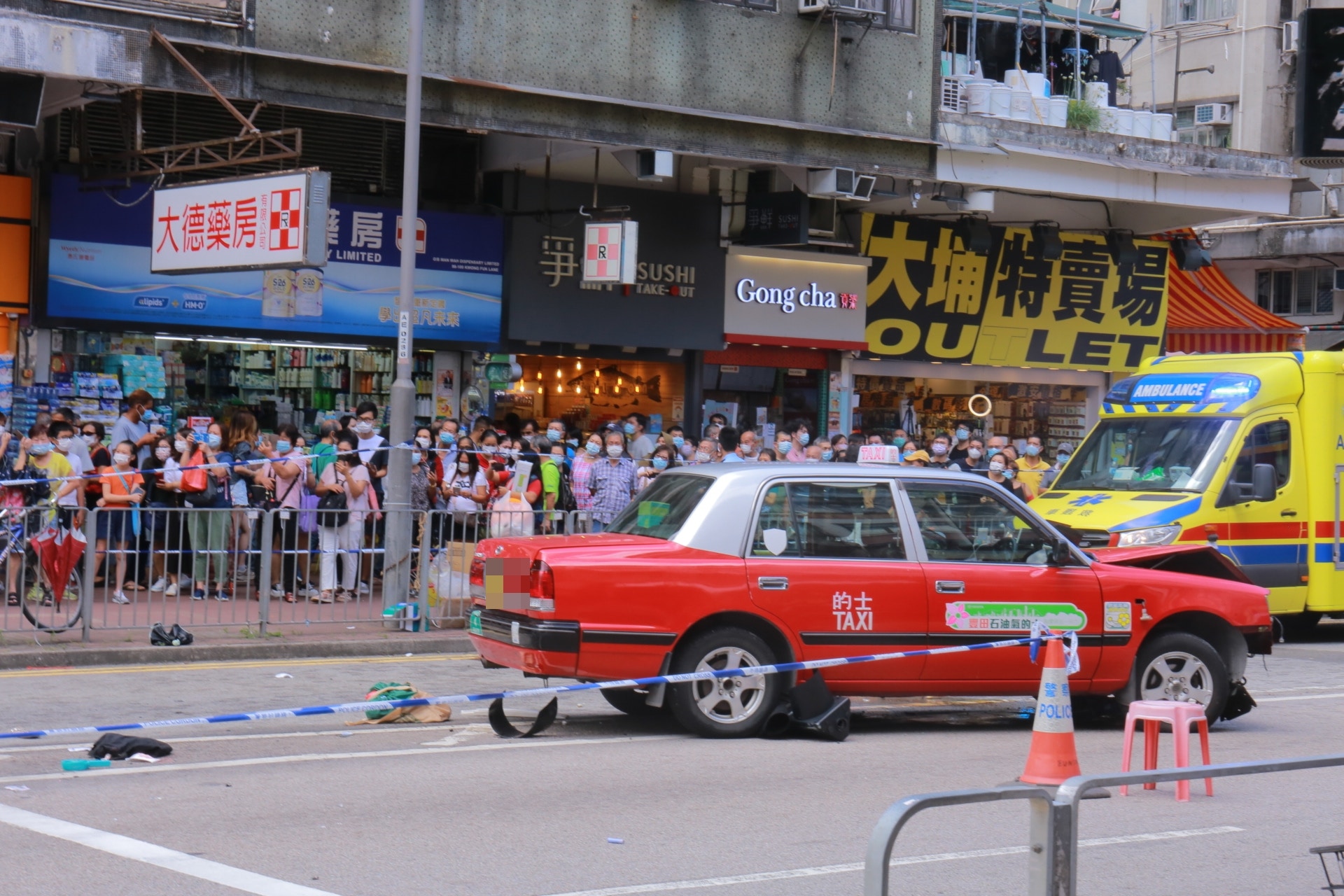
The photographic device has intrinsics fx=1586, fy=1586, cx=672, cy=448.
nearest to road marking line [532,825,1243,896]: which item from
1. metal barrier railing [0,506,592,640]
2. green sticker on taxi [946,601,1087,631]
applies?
green sticker on taxi [946,601,1087,631]

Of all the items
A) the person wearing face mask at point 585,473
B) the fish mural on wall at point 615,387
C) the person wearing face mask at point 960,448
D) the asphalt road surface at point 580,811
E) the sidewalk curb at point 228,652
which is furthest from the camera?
the fish mural on wall at point 615,387

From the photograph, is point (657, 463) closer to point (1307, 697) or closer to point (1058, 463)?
point (1307, 697)

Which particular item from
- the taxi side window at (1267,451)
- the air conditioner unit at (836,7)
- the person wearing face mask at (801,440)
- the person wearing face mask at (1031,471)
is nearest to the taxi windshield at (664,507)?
the taxi side window at (1267,451)

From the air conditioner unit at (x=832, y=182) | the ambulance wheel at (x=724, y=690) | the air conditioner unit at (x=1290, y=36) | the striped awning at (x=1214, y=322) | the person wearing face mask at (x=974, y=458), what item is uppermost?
the air conditioner unit at (x=1290, y=36)

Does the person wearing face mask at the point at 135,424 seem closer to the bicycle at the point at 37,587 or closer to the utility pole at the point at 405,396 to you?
the utility pole at the point at 405,396

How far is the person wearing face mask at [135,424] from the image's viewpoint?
1631 cm

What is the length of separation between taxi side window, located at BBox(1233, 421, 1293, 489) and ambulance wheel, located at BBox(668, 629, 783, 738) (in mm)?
7733

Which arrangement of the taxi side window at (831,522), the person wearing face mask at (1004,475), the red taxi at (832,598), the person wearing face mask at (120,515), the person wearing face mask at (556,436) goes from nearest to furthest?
the red taxi at (832,598) → the taxi side window at (831,522) → the person wearing face mask at (120,515) → the person wearing face mask at (556,436) → the person wearing face mask at (1004,475)

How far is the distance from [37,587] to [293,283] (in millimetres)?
7249

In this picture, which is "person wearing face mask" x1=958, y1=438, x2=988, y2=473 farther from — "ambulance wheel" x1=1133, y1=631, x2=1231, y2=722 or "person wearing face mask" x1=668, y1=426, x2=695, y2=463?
"ambulance wheel" x1=1133, y1=631, x2=1231, y2=722

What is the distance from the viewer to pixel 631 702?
1066 cm

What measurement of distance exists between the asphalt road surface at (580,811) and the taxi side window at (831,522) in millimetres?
1193

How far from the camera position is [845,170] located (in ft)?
68.7

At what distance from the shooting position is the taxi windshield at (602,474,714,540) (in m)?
9.98
